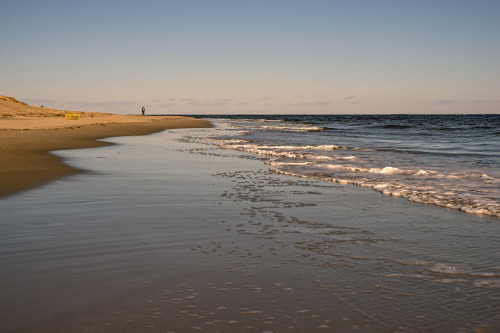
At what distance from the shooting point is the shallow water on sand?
3312 mm

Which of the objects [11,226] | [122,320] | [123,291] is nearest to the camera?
[122,320]

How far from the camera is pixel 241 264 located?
178 inches

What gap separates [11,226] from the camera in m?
5.89

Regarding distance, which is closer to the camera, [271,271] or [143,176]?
[271,271]

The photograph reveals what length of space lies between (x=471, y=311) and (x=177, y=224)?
12.4 feet

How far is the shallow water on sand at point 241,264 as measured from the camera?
3312 mm

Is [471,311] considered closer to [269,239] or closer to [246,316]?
[246,316]

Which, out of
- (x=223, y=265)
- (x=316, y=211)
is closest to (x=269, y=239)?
(x=223, y=265)

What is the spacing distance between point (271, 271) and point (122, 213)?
322 centimetres

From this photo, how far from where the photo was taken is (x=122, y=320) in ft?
10.6

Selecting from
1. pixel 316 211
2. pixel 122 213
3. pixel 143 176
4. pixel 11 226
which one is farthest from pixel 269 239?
pixel 143 176

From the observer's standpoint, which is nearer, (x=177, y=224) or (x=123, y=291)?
(x=123, y=291)

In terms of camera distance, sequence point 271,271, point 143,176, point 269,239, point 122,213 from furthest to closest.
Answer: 1. point 143,176
2. point 122,213
3. point 269,239
4. point 271,271

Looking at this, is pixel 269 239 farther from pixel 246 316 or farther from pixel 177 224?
pixel 246 316
